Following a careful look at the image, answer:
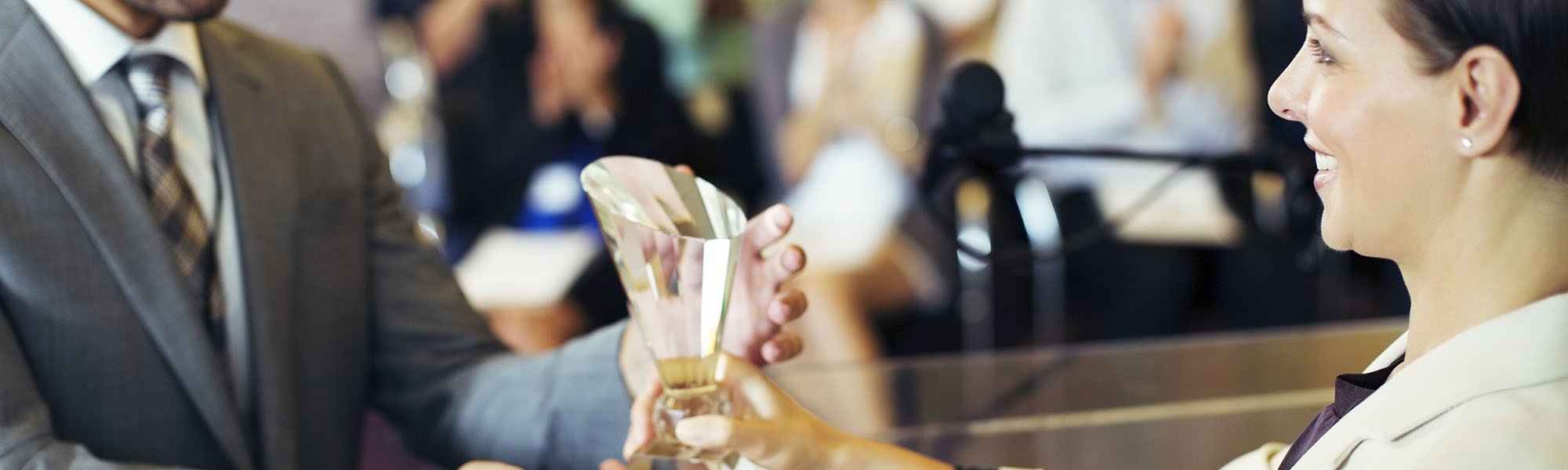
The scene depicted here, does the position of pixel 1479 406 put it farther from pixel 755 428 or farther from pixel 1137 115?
pixel 1137 115

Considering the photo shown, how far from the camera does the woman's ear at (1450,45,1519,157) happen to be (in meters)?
0.64

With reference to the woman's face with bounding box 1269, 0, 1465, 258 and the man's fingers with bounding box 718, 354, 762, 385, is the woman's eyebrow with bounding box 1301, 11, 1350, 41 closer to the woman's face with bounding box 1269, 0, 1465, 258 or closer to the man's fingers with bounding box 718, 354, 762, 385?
the woman's face with bounding box 1269, 0, 1465, 258

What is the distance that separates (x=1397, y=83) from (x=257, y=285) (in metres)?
0.95

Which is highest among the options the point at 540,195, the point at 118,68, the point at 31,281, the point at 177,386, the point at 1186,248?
the point at 118,68

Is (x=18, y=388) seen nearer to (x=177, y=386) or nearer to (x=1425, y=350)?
(x=177, y=386)

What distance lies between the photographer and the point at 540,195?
366 centimetres

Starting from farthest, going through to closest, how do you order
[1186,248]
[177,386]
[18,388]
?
[1186,248] < [177,386] < [18,388]

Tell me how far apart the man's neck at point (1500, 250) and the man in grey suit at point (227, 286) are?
17.5 inches

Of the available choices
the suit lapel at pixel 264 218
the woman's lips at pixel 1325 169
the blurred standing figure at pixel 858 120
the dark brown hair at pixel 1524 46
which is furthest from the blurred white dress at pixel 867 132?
the dark brown hair at pixel 1524 46

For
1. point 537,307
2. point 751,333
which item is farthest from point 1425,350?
point 537,307

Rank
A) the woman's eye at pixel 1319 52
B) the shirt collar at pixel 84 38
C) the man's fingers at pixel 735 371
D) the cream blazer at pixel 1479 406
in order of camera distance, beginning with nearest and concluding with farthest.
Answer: the cream blazer at pixel 1479 406
the woman's eye at pixel 1319 52
the man's fingers at pixel 735 371
the shirt collar at pixel 84 38

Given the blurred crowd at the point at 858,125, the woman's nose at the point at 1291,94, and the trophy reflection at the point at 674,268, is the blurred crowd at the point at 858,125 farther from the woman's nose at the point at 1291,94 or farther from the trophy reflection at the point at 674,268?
the woman's nose at the point at 1291,94

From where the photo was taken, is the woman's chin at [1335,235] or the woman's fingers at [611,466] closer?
the woman's chin at [1335,235]

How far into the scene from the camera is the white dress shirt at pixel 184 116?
43.9 inches
